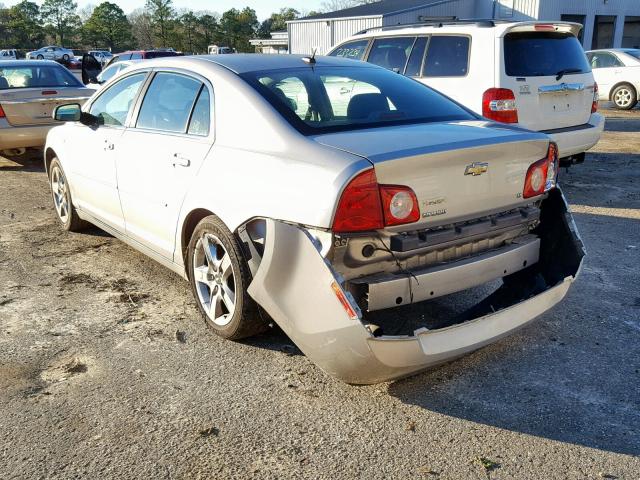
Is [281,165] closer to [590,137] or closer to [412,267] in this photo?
[412,267]

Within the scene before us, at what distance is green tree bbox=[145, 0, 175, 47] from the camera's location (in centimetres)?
7838

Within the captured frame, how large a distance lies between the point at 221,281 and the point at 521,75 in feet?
15.1

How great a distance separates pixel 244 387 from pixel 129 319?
4.04 ft

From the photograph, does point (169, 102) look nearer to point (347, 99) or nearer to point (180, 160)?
point (180, 160)

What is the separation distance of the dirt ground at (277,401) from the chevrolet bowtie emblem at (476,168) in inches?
42.2

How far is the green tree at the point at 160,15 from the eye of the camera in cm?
7838

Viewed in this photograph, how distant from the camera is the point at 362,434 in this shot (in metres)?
2.92

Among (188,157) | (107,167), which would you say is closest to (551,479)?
(188,157)

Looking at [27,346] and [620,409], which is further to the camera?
[27,346]

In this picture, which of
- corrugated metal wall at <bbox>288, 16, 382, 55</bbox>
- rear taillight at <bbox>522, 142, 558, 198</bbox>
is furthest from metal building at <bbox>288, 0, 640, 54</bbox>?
rear taillight at <bbox>522, 142, 558, 198</bbox>

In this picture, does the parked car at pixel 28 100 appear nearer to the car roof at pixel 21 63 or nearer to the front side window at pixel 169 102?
the car roof at pixel 21 63

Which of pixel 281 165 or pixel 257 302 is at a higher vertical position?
pixel 281 165

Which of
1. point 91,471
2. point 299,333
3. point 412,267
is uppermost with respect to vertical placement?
point 412,267

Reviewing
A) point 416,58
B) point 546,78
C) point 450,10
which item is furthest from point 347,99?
point 450,10
